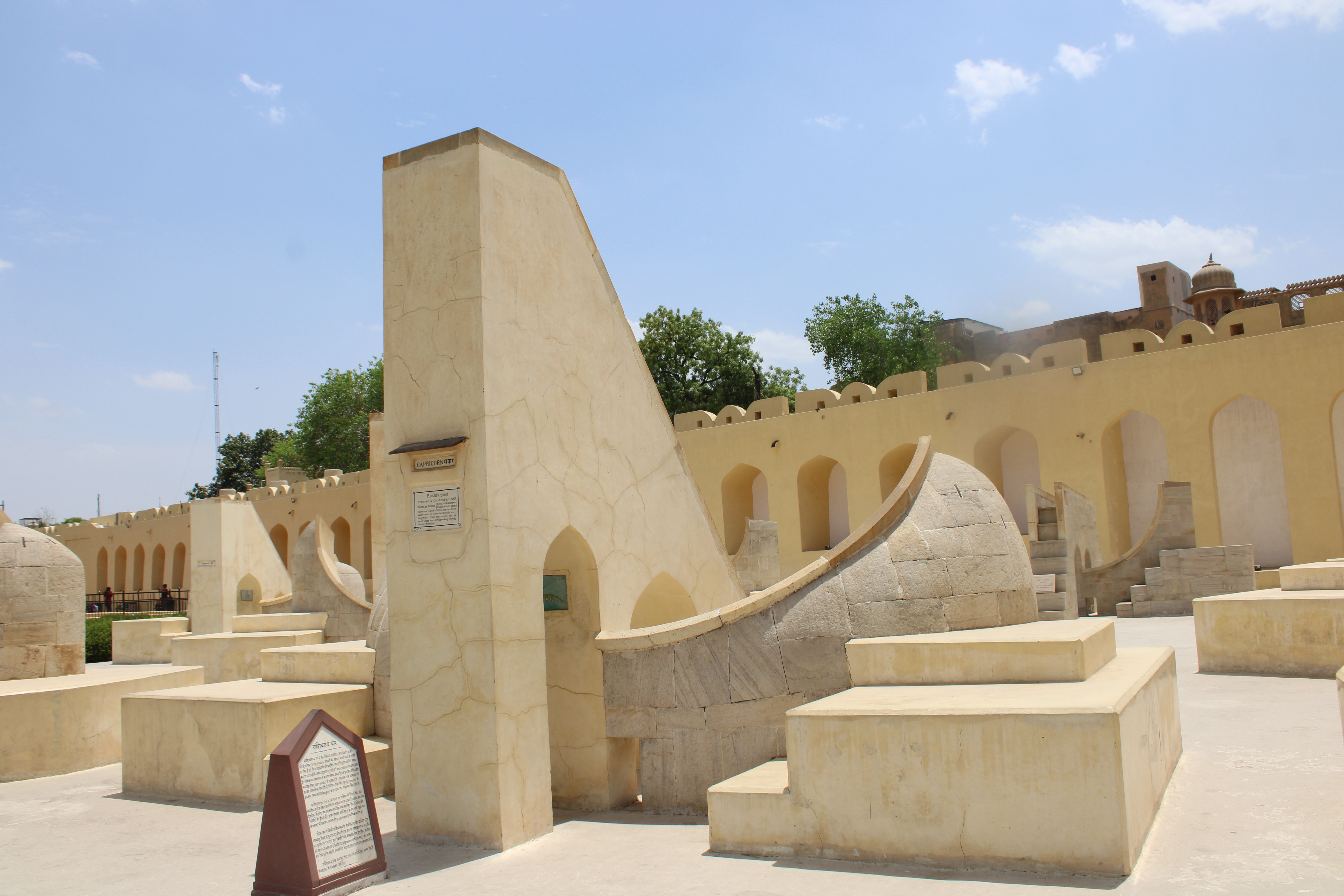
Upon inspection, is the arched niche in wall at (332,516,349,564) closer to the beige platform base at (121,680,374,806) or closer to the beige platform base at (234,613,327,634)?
the beige platform base at (234,613,327,634)

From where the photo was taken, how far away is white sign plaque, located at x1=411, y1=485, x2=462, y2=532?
5289 mm

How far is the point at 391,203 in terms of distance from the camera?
5727 millimetres

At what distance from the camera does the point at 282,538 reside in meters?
37.4

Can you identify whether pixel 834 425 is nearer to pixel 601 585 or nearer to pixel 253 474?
pixel 601 585

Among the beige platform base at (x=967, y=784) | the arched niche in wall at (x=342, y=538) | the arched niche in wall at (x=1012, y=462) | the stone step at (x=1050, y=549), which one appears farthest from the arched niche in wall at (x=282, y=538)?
the beige platform base at (x=967, y=784)

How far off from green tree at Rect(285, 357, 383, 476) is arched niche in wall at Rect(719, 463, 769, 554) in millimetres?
20395

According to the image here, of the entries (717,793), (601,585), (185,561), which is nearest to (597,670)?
(601,585)

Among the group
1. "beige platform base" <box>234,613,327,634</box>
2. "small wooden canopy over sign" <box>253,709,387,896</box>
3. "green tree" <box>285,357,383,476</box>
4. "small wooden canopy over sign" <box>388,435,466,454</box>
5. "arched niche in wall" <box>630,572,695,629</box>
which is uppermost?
"green tree" <box>285,357,383,476</box>

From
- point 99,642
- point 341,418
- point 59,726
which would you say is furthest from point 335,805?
point 341,418

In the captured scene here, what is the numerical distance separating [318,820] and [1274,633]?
801 centimetres

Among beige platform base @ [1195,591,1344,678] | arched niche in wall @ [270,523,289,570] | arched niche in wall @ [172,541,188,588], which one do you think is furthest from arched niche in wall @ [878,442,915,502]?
arched niche in wall @ [172,541,188,588]

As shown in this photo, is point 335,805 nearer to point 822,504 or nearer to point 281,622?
point 281,622

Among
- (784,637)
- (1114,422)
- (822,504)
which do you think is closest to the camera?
(784,637)

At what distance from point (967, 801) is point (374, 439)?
1029 cm
